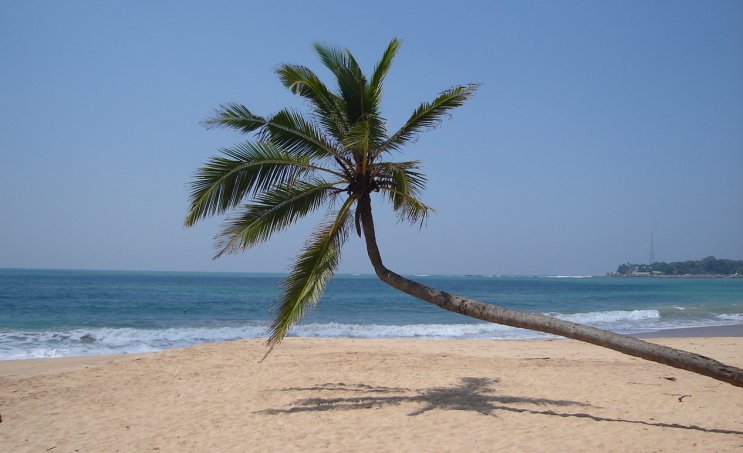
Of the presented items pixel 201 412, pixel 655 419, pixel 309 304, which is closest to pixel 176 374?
pixel 201 412

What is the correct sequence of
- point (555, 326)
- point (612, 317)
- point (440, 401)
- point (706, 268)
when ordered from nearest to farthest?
1. point (555, 326)
2. point (440, 401)
3. point (612, 317)
4. point (706, 268)

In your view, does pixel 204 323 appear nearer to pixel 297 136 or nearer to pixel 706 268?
pixel 297 136

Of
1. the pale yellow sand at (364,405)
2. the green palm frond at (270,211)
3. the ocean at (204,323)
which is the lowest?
the ocean at (204,323)

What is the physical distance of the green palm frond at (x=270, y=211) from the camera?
8.40 metres

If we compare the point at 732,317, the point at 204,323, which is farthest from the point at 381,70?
the point at 732,317

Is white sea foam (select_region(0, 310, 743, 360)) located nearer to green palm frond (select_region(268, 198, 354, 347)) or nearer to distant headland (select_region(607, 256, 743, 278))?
green palm frond (select_region(268, 198, 354, 347))

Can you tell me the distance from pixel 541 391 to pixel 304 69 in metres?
6.34

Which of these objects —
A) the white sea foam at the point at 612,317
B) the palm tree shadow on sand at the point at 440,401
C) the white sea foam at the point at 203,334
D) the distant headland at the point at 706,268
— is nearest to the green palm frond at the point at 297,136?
the palm tree shadow on sand at the point at 440,401

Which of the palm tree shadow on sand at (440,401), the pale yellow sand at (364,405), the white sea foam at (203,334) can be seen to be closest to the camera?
the pale yellow sand at (364,405)

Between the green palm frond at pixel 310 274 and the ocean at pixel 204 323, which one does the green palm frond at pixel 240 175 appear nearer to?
the green palm frond at pixel 310 274

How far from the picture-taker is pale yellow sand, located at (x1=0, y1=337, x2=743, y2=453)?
6.97m

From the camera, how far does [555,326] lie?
7.22m

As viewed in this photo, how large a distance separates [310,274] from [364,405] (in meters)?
2.20

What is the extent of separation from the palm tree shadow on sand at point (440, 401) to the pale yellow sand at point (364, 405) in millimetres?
30
